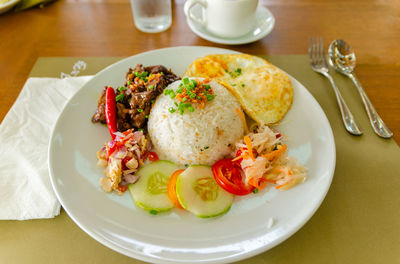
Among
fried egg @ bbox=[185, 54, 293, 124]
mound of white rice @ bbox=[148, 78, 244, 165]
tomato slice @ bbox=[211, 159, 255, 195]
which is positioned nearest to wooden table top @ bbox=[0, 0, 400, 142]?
fried egg @ bbox=[185, 54, 293, 124]

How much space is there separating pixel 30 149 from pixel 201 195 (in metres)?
1.48

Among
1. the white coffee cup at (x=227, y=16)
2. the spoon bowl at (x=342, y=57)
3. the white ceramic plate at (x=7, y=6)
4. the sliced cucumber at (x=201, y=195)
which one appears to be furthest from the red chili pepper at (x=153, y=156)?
the white ceramic plate at (x=7, y=6)

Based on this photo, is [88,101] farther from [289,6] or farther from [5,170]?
[289,6]

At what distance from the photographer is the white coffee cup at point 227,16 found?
9.76 feet

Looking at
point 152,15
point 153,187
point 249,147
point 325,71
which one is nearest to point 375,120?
point 325,71

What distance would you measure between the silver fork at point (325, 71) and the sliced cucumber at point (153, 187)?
1.54m

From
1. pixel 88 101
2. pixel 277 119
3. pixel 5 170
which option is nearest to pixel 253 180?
pixel 277 119

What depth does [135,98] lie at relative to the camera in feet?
7.71

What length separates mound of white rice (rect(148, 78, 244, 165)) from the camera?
225cm

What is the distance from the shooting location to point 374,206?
Answer: 2.02m

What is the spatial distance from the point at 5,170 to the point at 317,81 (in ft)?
9.46

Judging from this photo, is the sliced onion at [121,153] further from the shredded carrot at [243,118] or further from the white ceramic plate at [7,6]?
the white ceramic plate at [7,6]

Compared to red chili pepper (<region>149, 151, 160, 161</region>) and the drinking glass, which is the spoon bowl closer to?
the drinking glass

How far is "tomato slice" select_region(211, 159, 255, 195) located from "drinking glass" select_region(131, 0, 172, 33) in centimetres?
220
